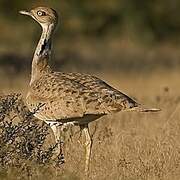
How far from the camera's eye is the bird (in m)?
7.78

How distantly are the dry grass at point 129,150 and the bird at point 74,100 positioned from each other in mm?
221

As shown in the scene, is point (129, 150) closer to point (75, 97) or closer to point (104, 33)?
point (75, 97)

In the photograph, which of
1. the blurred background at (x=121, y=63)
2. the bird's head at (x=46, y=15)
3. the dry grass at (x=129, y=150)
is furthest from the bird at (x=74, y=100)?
the bird's head at (x=46, y=15)

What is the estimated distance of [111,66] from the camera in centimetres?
2150

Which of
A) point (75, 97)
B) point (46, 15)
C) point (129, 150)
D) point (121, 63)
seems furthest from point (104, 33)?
point (75, 97)

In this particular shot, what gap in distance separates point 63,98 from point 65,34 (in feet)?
69.3

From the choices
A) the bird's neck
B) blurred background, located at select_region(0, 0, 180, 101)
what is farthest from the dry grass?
blurred background, located at select_region(0, 0, 180, 101)

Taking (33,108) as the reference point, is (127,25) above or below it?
above

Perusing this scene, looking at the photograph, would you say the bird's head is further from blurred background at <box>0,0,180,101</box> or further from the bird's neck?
blurred background at <box>0,0,180,101</box>

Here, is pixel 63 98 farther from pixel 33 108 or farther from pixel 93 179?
pixel 93 179

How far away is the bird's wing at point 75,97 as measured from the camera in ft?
25.5

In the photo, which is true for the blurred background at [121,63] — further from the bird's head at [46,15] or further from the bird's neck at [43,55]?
the bird's head at [46,15]

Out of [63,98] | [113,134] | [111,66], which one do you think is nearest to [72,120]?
[63,98]

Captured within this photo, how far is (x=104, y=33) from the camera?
29.5 metres
